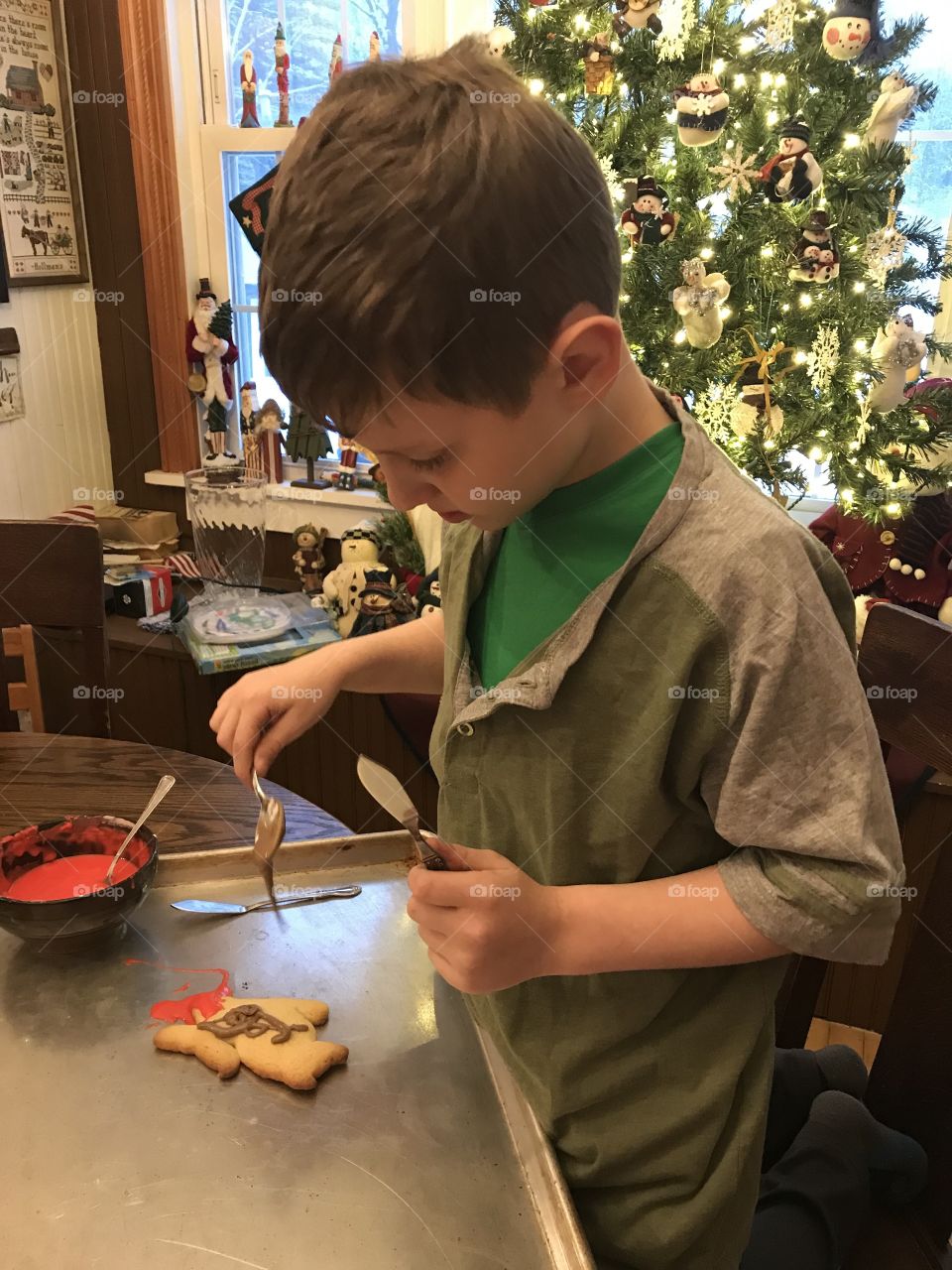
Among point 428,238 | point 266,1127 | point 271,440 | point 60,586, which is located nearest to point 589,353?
point 428,238

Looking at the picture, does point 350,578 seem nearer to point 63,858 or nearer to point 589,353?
point 63,858

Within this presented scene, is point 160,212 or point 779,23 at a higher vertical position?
point 779,23

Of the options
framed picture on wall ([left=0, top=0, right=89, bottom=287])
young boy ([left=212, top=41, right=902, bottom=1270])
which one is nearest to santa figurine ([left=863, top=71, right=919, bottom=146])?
young boy ([left=212, top=41, right=902, bottom=1270])

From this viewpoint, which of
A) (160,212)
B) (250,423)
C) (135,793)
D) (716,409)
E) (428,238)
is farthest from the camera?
(250,423)

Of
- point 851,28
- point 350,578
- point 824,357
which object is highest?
point 851,28

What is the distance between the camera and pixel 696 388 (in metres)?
1.77

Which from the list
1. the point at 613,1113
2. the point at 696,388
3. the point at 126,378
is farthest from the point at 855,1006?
the point at 126,378

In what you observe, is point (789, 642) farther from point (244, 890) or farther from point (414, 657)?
point (244, 890)

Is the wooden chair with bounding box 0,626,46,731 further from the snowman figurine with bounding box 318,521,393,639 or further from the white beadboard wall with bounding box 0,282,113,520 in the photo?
the white beadboard wall with bounding box 0,282,113,520

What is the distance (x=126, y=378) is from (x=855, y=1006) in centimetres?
233

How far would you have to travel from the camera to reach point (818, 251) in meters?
Answer: 1.57

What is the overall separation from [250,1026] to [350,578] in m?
1.56

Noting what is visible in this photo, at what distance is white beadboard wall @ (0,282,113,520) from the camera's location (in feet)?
7.83

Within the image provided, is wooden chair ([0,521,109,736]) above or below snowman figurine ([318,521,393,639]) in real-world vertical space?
above
